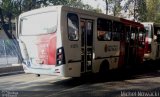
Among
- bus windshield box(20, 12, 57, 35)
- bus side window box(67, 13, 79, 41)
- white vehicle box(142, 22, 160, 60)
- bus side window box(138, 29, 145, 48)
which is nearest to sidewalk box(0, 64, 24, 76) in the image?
bus windshield box(20, 12, 57, 35)

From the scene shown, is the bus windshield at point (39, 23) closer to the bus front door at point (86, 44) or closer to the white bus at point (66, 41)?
Answer: the white bus at point (66, 41)

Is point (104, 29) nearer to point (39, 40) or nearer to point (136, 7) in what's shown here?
point (39, 40)

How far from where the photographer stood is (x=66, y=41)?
11805mm

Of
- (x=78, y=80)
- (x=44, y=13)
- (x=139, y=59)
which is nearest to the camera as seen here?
Answer: (x=44, y=13)

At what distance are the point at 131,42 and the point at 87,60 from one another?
5630mm

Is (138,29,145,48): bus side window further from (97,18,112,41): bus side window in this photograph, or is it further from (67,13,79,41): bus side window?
(67,13,79,41): bus side window

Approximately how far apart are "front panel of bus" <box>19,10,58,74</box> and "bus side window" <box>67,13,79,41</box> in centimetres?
52

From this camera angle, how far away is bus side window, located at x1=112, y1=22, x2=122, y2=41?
15711 mm

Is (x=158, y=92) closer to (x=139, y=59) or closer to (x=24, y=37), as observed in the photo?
(x=24, y=37)

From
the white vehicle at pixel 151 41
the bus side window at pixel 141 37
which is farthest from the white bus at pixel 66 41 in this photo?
the white vehicle at pixel 151 41

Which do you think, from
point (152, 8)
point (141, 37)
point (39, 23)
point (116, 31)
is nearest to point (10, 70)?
point (39, 23)

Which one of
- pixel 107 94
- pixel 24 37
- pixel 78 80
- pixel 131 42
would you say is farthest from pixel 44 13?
pixel 131 42

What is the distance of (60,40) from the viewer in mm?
11625

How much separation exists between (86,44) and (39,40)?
6.53ft
